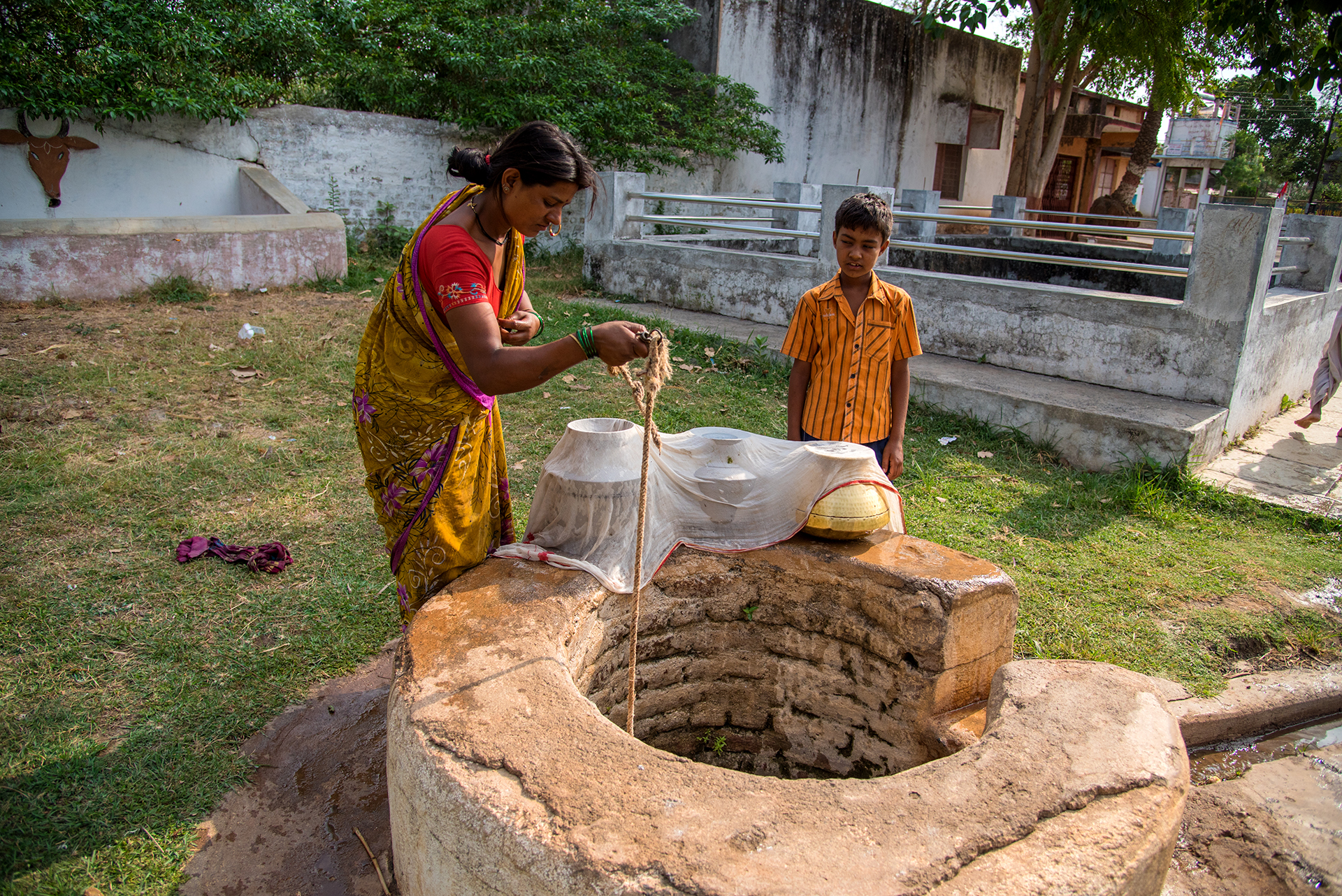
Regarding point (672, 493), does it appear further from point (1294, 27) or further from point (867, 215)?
point (1294, 27)

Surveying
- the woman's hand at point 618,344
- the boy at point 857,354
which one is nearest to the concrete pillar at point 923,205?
the boy at point 857,354

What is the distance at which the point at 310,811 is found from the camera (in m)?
2.40

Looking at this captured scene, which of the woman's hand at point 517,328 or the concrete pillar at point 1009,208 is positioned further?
the concrete pillar at point 1009,208

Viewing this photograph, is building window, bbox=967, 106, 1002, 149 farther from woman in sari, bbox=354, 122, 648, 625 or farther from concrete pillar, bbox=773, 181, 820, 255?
woman in sari, bbox=354, 122, 648, 625

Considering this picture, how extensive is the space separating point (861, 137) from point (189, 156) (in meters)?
11.6

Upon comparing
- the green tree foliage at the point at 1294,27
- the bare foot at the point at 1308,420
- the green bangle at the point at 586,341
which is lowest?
the bare foot at the point at 1308,420

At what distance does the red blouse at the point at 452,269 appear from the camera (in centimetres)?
190

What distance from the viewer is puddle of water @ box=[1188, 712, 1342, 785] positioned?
289 centimetres

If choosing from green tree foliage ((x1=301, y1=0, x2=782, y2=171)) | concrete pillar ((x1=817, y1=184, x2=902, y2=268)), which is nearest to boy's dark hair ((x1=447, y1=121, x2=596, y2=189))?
concrete pillar ((x1=817, y1=184, x2=902, y2=268))

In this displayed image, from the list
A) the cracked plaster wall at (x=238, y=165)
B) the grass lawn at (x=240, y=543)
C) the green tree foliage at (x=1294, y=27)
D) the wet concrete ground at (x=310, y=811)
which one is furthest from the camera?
the cracked plaster wall at (x=238, y=165)

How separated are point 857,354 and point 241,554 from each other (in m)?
2.70

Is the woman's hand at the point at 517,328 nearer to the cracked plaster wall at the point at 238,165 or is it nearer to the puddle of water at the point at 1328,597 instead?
the puddle of water at the point at 1328,597

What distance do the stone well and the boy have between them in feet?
2.09

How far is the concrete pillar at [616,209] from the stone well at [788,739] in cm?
726
